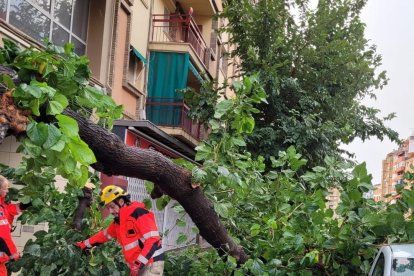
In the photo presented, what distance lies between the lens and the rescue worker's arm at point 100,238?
5.52m

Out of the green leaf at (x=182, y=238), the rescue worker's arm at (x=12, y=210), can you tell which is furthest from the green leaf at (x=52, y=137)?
the green leaf at (x=182, y=238)

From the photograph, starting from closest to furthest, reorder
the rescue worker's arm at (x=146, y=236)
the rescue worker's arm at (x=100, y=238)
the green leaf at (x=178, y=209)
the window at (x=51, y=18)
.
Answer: the rescue worker's arm at (x=146, y=236) → the rescue worker's arm at (x=100, y=238) → the green leaf at (x=178, y=209) → the window at (x=51, y=18)

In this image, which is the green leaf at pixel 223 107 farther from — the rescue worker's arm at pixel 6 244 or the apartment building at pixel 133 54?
the apartment building at pixel 133 54

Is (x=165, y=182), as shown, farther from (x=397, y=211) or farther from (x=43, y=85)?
(x=397, y=211)

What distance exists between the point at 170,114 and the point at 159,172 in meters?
11.6

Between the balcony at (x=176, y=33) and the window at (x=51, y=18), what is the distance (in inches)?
181

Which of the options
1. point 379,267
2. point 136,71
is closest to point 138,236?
point 379,267

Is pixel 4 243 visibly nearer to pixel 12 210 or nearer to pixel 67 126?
pixel 12 210

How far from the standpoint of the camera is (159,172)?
181 inches

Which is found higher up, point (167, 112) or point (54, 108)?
point (167, 112)

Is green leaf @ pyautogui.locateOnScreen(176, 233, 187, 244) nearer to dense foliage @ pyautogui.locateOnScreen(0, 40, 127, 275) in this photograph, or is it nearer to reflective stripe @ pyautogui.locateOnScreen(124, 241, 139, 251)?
dense foliage @ pyautogui.locateOnScreen(0, 40, 127, 275)

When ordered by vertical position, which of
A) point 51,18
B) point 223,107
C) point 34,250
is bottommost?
point 34,250

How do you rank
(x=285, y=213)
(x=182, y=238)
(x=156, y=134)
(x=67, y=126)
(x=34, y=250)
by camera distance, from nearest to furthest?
(x=67, y=126)
(x=34, y=250)
(x=285, y=213)
(x=182, y=238)
(x=156, y=134)

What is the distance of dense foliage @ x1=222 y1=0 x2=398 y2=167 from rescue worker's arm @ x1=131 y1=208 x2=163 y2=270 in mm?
8907
